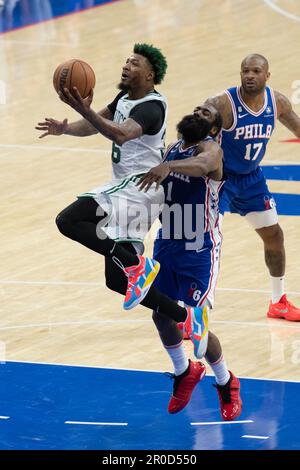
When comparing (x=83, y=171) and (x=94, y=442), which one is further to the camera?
(x=83, y=171)

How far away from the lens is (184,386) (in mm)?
9594

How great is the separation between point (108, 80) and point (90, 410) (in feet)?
32.7

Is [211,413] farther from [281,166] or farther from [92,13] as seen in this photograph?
[92,13]

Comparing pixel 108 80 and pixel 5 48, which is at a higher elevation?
pixel 5 48

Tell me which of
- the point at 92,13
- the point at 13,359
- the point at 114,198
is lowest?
the point at 13,359

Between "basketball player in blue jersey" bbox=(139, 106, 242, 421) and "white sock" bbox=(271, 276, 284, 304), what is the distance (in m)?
2.10

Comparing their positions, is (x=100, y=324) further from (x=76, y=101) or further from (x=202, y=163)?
(x=76, y=101)

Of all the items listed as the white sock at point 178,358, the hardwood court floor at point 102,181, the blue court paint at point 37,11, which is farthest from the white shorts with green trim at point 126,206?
the blue court paint at point 37,11

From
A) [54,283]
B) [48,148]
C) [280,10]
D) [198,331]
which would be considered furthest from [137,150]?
[280,10]

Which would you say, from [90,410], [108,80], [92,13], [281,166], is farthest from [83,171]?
[92,13]

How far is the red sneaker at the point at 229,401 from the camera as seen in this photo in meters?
9.49

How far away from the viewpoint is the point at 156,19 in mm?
22406

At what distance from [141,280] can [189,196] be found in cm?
67

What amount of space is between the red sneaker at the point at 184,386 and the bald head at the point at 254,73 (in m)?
Result: 2.55
